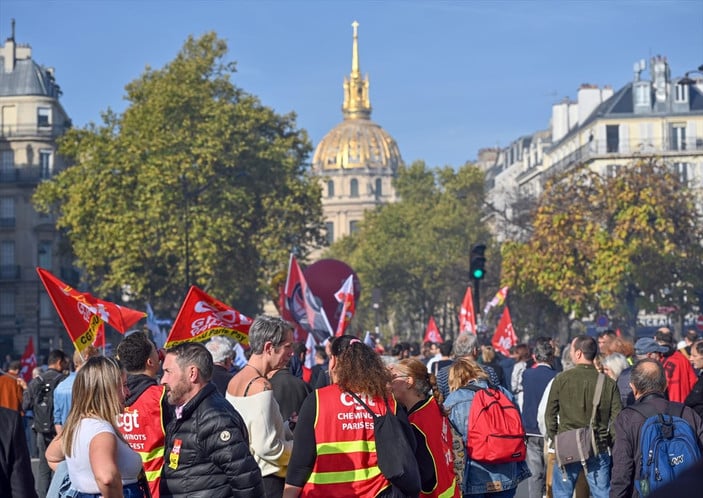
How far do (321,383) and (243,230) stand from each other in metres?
38.2

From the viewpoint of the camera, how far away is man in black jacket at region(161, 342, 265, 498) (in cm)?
639

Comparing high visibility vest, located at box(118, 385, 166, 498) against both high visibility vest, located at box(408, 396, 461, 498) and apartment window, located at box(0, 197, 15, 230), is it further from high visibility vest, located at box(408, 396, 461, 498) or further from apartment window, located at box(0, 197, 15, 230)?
apartment window, located at box(0, 197, 15, 230)

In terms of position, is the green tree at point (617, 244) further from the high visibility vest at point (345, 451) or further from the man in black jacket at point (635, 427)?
the high visibility vest at point (345, 451)

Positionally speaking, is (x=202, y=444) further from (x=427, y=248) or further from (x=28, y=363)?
(x=427, y=248)

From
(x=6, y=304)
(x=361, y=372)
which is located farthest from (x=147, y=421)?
(x=6, y=304)

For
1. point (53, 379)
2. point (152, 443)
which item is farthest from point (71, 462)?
point (53, 379)

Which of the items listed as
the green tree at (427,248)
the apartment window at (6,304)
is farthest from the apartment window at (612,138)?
the apartment window at (6,304)

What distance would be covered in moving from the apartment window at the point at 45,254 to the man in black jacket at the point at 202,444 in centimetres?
6318

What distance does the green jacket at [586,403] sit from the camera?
10.0 m

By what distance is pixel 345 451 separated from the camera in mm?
6488

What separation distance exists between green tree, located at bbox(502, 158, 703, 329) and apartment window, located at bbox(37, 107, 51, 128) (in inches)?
1155

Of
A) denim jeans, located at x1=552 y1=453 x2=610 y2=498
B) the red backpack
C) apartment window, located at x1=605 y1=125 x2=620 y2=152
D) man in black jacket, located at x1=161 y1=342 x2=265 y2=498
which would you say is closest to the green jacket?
denim jeans, located at x1=552 y1=453 x2=610 y2=498

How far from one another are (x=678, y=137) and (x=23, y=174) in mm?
31612

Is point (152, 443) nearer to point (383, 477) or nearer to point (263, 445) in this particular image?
point (263, 445)
